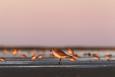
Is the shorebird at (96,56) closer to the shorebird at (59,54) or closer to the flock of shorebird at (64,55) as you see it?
the flock of shorebird at (64,55)

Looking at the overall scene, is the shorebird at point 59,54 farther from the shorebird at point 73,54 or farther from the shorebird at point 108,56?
the shorebird at point 108,56

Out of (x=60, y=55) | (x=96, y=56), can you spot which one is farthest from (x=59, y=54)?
(x=96, y=56)

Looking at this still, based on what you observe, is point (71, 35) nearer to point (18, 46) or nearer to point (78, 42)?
point (78, 42)

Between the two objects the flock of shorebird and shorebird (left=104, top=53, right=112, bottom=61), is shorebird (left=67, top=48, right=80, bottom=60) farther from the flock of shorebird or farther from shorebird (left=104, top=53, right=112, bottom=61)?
shorebird (left=104, top=53, right=112, bottom=61)

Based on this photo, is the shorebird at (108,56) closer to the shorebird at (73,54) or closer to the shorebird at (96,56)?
the shorebird at (96,56)

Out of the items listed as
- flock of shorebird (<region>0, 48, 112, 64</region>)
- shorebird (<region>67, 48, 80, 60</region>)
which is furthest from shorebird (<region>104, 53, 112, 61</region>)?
shorebird (<region>67, 48, 80, 60</region>)

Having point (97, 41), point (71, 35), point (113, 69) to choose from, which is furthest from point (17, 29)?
point (113, 69)

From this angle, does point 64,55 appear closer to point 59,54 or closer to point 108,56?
point 59,54

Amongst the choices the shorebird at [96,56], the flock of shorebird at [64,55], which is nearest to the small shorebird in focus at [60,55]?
the flock of shorebird at [64,55]

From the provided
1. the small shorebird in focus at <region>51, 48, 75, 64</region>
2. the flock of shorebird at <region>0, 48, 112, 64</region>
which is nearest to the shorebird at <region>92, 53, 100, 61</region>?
the flock of shorebird at <region>0, 48, 112, 64</region>

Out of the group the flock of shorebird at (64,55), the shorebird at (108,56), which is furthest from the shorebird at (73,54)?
the shorebird at (108,56)

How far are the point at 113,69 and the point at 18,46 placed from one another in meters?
0.50

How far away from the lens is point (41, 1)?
50.9 inches

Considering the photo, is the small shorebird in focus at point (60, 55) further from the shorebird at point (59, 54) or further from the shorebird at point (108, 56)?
the shorebird at point (108, 56)
